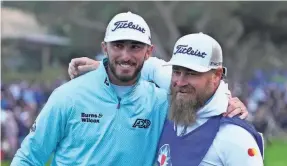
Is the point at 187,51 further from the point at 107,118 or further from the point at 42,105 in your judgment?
the point at 42,105

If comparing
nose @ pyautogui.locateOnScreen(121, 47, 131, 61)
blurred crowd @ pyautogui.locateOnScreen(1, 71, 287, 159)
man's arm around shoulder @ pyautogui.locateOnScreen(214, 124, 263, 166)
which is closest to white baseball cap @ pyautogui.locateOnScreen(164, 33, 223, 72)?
nose @ pyautogui.locateOnScreen(121, 47, 131, 61)

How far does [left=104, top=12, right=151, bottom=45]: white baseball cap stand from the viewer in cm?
525

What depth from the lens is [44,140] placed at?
17.5 feet

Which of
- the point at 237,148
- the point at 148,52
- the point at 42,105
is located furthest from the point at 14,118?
the point at 237,148

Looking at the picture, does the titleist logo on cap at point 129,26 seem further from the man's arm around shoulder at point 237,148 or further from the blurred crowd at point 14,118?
the blurred crowd at point 14,118

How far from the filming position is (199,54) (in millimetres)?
4961

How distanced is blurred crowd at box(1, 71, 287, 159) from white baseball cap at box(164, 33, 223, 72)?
31.8ft

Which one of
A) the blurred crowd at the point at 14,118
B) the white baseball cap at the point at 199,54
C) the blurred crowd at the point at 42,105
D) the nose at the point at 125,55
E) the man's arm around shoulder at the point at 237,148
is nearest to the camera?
the man's arm around shoulder at the point at 237,148

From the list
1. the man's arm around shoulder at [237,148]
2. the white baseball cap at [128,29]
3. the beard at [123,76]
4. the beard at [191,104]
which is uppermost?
the white baseball cap at [128,29]

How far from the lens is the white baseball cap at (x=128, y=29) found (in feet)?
17.2

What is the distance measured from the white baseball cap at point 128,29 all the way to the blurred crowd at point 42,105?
9415mm

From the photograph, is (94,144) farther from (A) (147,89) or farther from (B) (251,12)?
(B) (251,12)

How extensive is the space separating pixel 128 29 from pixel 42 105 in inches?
898

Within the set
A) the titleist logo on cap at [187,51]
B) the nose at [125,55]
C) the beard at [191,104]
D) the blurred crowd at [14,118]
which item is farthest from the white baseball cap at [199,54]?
the blurred crowd at [14,118]
